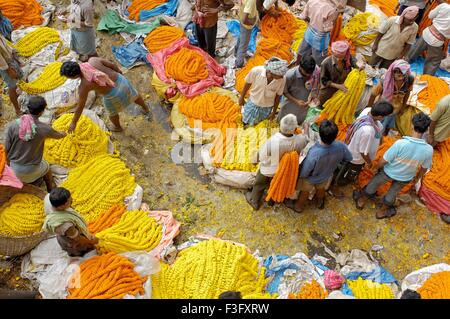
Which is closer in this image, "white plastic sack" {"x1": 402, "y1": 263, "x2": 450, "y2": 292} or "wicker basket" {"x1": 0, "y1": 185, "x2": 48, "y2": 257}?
"wicker basket" {"x1": 0, "y1": 185, "x2": 48, "y2": 257}

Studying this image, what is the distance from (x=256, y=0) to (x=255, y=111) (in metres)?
1.80

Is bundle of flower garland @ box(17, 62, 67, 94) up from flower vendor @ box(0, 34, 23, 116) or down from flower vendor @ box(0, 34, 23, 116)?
down

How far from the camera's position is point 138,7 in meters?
7.24

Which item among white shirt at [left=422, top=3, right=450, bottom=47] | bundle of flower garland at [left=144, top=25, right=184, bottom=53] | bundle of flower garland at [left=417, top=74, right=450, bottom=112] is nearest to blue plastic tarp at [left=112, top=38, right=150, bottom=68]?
bundle of flower garland at [left=144, top=25, right=184, bottom=53]

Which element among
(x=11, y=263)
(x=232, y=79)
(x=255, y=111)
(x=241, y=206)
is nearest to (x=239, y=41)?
(x=232, y=79)

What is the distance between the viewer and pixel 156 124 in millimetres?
6129

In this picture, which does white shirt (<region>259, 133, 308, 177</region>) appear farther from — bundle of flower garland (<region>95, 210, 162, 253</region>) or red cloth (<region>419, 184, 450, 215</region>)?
red cloth (<region>419, 184, 450, 215</region>)

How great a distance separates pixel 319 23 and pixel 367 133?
77.8 inches

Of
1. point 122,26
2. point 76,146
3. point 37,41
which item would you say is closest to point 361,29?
point 122,26

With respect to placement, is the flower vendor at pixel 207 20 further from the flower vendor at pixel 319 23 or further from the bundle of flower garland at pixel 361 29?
the bundle of flower garland at pixel 361 29

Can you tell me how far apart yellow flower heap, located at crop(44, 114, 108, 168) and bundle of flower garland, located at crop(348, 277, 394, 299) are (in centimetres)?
325

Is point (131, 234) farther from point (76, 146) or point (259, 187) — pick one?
point (259, 187)

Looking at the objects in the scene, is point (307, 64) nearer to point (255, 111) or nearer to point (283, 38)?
point (255, 111)

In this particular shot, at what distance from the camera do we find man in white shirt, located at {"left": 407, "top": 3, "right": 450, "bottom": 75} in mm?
6086
